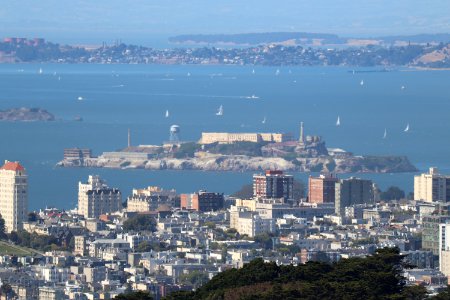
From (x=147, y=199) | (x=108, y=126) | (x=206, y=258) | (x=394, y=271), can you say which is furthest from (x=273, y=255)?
(x=108, y=126)

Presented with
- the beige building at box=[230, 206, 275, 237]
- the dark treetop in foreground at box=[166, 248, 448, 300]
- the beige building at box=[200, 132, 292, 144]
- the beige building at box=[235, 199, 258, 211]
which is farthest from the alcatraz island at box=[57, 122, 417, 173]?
the dark treetop in foreground at box=[166, 248, 448, 300]

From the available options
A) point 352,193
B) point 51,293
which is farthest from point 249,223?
point 51,293

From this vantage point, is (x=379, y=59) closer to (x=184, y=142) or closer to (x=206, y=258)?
(x=184, y=142)

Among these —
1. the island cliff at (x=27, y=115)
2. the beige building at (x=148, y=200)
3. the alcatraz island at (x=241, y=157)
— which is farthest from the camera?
the island cliff at (x=27, y=115)

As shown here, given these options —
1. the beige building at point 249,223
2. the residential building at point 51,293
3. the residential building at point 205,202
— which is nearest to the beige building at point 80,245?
the beige building at point 249,223

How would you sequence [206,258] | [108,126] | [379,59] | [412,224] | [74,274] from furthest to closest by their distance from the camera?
[379,59]
[108,126]
[412,224]
[206,258]
[74,274]

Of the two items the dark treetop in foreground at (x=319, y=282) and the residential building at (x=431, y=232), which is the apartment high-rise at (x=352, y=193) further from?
the dark treetop in foreground at (x=319, y=282)

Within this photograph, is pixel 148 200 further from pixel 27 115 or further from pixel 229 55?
pixel 229 55
